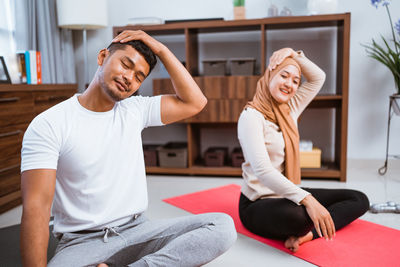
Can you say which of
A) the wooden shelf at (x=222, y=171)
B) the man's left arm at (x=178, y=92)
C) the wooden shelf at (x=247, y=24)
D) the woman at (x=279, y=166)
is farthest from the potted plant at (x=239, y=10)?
the man's left arm at (x=178, y=92)

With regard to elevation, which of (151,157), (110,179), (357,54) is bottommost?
(151,157)

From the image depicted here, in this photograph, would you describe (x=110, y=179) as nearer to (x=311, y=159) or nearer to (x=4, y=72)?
(x=4, y=72)

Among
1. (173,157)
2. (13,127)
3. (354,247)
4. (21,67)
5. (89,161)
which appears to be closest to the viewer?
→ (89,161)

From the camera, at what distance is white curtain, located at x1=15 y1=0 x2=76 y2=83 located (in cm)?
297

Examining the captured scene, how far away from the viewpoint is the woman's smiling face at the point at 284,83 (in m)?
1.72

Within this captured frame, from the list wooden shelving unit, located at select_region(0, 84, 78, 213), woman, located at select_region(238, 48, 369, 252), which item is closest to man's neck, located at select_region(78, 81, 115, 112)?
woman, located at select_region(238, 48, 369, 252)

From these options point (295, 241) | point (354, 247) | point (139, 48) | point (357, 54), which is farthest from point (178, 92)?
point (357, 54)

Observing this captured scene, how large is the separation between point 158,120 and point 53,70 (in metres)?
2.22

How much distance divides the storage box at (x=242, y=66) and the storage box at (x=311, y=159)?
802mm

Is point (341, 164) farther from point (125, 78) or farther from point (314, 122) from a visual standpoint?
point (125, 78)

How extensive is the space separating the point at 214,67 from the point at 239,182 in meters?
0.99

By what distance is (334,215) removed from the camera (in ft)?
5.64

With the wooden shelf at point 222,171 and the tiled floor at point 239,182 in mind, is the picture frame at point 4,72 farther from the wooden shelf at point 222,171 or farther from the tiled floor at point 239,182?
the wooden shelf at point 222,171

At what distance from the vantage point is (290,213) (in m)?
1.54
